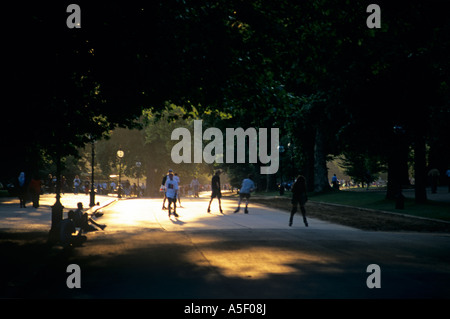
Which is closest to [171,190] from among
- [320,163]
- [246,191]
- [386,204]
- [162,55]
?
[246,191]

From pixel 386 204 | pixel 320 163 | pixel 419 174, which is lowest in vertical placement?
pixel 386 204

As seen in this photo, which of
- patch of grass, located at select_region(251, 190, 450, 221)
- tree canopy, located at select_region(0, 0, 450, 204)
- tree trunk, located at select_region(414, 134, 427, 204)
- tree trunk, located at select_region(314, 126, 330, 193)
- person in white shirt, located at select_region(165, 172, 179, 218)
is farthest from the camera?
tree trunk, located at select_region(314, 126, 330, 193)

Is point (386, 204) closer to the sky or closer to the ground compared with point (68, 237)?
closer to the ground

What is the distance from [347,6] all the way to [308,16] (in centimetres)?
102

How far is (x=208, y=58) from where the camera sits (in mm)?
12969

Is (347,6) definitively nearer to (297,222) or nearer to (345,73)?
(297,222)

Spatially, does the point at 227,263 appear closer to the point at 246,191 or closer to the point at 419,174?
the point at 246,191

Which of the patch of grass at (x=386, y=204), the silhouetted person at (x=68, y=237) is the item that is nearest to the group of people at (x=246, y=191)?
the patch of grass at (x=386, y=204)

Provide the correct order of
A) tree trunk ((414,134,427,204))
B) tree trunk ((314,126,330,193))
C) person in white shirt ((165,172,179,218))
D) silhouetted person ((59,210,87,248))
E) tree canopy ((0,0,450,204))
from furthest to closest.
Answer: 1. tree trunk ((314,126,330,193))
2. tree trunk ((414,134,427,204))
3. person in white shirt ((165,172,179,218))
4. silhouetted person ((59,210,87,248))
5. tree canopy ((0,0,450,204))

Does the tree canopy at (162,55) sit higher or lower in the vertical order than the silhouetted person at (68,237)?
higher

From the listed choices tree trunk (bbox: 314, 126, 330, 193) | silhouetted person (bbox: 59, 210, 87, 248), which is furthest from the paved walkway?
tree trunk (bbox: 314, 126, 330, 193)

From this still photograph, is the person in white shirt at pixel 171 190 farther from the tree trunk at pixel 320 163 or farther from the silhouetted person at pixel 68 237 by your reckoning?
the tree trunk at pixel 320 163

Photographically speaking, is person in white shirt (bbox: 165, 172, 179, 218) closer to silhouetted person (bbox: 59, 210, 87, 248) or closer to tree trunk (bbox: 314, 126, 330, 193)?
silhouetted person (bbox: 59, 210, 87, 248)

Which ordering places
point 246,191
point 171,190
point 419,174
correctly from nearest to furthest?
1. point 171,190
2. point 246,191
3. point 419,174
